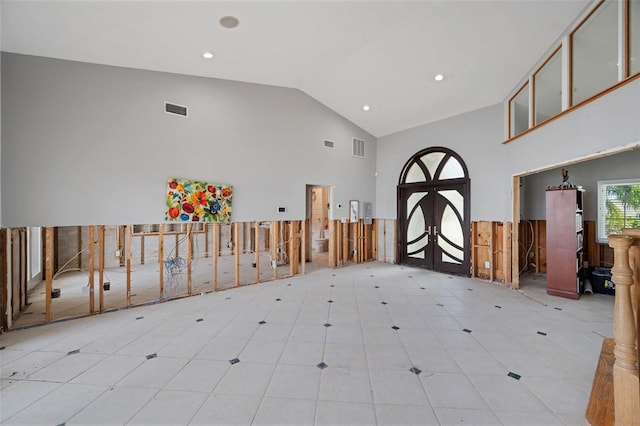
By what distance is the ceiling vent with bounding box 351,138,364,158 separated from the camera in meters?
6.99

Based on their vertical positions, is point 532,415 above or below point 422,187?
below

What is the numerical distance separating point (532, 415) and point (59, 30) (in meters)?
6.10

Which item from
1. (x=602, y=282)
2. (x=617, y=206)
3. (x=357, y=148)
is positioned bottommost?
(x=602, y=282)

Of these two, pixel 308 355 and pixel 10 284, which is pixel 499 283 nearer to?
pixel 308 355

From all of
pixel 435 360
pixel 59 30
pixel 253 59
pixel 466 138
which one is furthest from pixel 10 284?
pixel 466 138

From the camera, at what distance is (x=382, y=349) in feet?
9.00

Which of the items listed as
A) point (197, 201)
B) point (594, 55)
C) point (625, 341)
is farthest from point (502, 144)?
point (197, 201)

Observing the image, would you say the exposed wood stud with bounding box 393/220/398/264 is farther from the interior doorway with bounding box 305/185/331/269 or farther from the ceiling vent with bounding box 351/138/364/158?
the ceiling vent with bounding box 351/138/364/158

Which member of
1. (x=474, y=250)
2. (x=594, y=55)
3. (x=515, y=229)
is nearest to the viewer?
(x=594, y=55)

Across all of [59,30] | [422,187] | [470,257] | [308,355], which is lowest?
[308,355]

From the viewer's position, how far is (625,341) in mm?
1473

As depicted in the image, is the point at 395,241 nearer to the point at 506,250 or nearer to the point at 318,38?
the point at 506,250

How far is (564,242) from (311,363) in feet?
16.0

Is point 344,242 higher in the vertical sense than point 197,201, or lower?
lower
